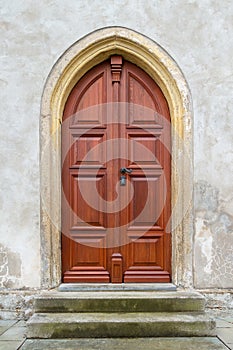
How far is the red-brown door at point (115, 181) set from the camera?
185 inches

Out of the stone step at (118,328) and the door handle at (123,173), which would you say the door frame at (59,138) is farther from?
the stone step at (118,328)

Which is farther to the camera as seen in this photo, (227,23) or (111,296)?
(227,23)

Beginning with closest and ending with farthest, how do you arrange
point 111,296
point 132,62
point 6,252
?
point 111,296 → point 6,252 → point 132,62

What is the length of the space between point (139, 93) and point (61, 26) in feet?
3.47

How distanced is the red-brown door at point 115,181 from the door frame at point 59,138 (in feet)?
0.46

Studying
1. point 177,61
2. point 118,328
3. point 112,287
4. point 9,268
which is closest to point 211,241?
point 112,287

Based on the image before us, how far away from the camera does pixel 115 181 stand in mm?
4730

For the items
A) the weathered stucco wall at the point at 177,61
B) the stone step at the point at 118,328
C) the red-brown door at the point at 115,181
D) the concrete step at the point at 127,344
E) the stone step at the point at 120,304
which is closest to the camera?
the concrete step at the point at 127,344

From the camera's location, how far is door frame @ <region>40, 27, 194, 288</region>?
455cm

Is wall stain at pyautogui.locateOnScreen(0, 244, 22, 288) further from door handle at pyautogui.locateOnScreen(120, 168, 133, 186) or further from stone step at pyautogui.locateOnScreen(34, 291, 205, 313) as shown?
door handle at pyautogui.locateOnScreen(120, 168, 133, 186)

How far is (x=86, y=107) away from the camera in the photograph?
4.80 metres

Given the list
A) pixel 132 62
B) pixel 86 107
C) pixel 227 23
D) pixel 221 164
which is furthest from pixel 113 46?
pixel 221 164

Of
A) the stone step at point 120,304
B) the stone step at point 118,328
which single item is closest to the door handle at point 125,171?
the stone step at point 120,304

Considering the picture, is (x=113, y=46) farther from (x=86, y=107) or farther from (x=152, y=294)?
(x=152, y=294)
